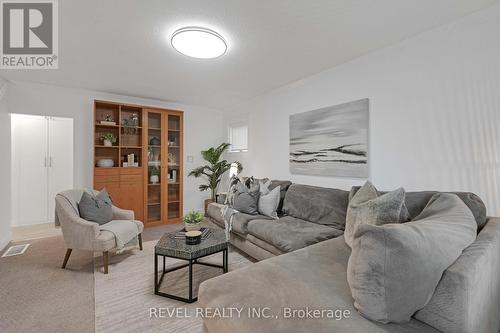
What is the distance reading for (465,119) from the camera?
190cm

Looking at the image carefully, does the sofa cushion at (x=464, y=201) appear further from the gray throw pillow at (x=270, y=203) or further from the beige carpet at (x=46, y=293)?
the beige carpet at (x=46, y=293)

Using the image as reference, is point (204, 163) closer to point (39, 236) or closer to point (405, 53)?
point (39, 236)

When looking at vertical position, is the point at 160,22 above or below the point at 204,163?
above

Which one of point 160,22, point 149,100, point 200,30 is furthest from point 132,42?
point 149,100

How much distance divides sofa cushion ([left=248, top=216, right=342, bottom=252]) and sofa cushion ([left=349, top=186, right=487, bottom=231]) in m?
0.76

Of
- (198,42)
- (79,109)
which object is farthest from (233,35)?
(79,109)

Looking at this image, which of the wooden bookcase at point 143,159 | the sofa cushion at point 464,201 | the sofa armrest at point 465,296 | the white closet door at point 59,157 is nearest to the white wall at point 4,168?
the white closet door at point 59,157

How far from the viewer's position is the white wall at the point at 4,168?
3.12 meters

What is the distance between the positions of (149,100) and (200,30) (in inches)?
112

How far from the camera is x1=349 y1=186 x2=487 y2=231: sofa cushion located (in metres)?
1.53

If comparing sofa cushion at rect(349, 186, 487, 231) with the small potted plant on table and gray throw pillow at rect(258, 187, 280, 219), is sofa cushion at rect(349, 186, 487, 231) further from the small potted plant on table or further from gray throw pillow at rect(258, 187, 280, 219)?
the small potted plant on table

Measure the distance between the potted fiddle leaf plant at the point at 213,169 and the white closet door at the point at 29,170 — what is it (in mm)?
2715

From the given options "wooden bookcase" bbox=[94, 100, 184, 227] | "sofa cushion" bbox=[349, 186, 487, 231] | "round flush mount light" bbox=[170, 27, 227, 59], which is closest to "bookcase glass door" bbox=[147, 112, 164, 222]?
"wooden bookcase" bbox=[94, 100, 184, 227]

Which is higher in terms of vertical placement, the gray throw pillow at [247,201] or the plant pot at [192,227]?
the gray throw pillow at [247,201]
